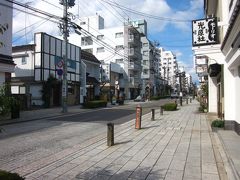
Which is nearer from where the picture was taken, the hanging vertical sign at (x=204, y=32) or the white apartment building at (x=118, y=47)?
the hanging vertical sign at (x=204, y=32)

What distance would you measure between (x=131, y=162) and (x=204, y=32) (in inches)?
329

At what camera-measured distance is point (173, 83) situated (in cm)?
13412

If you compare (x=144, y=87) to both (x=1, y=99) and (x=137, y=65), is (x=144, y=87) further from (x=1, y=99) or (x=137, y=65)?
(x=1, y=99)

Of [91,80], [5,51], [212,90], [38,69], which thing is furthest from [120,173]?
[91,80]

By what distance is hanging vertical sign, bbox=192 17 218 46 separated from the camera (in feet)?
43.0

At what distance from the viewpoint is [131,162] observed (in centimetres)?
752

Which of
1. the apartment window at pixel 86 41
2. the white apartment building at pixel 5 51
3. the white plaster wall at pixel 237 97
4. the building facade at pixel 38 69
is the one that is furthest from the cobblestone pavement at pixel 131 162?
the apartment window at pixel 86 41

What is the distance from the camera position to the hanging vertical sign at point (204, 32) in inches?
516

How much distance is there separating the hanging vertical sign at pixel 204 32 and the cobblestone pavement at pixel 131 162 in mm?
4969

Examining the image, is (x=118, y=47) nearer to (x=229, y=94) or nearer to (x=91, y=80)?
(x=91, y=80)

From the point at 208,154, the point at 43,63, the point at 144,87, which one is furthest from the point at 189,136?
the point at 144,87

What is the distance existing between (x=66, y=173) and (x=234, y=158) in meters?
4.22

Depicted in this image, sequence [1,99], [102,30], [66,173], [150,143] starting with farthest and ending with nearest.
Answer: [102,30], [150,143], [66,173], [1,99]

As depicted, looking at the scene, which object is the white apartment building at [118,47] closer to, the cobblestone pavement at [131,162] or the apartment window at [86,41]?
the apartment window at [86,41]
